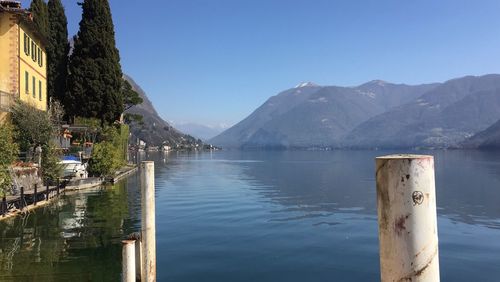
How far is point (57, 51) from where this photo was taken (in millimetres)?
54469

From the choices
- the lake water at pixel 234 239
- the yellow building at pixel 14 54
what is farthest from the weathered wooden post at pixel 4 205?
the yellow building at pixel 14 54

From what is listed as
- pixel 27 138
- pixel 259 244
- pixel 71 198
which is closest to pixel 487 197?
pixel 259 244

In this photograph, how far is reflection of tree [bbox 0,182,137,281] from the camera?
13.5m

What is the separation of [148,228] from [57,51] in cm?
5134

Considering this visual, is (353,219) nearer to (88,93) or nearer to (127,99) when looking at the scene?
(88,93)

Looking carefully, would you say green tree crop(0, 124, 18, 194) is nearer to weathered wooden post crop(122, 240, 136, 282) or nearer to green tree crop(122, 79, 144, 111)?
weathered wooden post crop(122, 240, 136, 282)

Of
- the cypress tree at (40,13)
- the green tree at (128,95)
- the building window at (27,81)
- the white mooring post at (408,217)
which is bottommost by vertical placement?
the white mooring post at (408,217)

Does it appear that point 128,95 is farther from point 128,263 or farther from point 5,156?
point 128,263

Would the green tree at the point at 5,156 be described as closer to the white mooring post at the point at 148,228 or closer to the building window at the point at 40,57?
the white mooring post at the point at 148,228

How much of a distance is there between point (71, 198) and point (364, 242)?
2270 cm

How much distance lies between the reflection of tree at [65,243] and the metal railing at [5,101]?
9595 mm

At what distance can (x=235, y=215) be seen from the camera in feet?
90.7

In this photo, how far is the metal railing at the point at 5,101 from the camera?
109 feet

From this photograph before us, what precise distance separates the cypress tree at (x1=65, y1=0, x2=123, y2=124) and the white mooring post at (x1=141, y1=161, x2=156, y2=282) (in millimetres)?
42819
